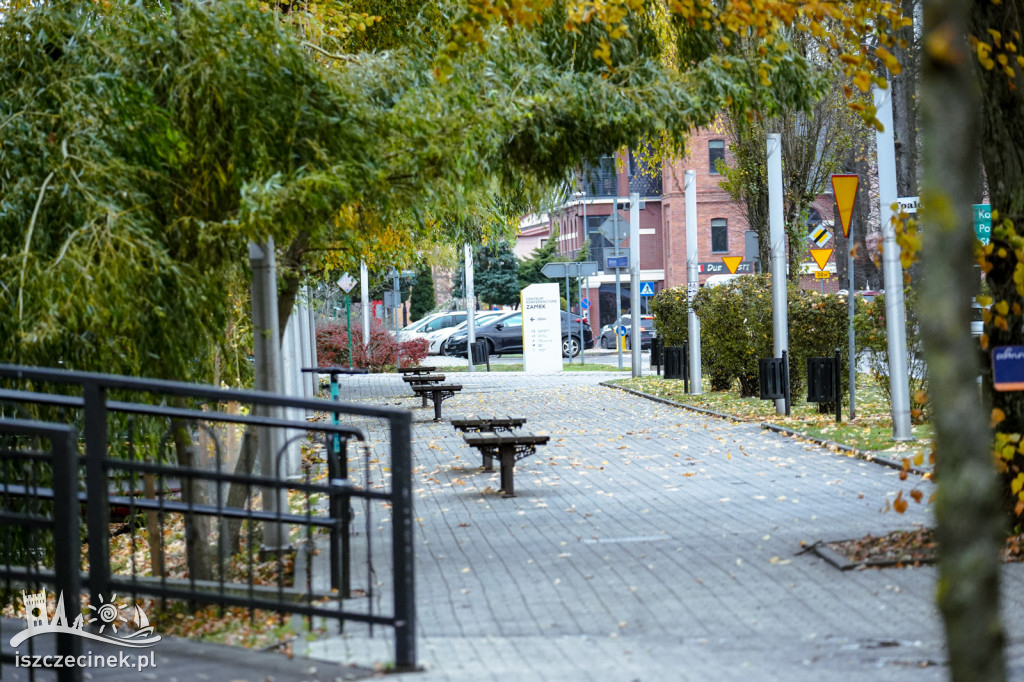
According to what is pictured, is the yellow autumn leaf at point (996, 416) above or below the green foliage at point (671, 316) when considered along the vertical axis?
below

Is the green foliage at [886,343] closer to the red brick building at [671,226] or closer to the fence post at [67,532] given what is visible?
the fence post at [67,532]

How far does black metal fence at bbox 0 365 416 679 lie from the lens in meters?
5.33

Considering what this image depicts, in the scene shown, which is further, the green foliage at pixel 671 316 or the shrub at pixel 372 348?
the shrub at pixel 372 348

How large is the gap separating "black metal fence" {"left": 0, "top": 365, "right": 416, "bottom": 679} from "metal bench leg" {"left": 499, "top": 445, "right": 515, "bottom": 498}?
2692 mm

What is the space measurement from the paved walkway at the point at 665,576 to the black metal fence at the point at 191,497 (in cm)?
38

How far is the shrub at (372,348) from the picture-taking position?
3622cm

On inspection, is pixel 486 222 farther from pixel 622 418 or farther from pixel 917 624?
pixel 917 624

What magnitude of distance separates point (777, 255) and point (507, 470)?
8.34 m

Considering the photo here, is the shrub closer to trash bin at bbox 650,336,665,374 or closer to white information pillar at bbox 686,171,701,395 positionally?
trash bin at bbox 650,336,665,374

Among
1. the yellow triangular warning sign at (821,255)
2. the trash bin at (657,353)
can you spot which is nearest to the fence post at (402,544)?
the yellow triangular warning sign at (821,255)

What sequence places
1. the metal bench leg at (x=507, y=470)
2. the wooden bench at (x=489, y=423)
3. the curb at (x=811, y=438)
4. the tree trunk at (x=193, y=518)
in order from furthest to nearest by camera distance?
the wooden bench at (x=489, y=423) < the curb at (x=811, y=438) < the metal bench leg at (x=507, y=470) < the tree trunk at (x=193, y=518)

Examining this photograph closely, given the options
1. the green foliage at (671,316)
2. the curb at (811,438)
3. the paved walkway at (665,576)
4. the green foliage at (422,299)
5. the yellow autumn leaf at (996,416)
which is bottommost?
the paved walkway at (665,576)

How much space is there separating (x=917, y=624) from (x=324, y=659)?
2873 mm

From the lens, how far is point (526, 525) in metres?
10.2
